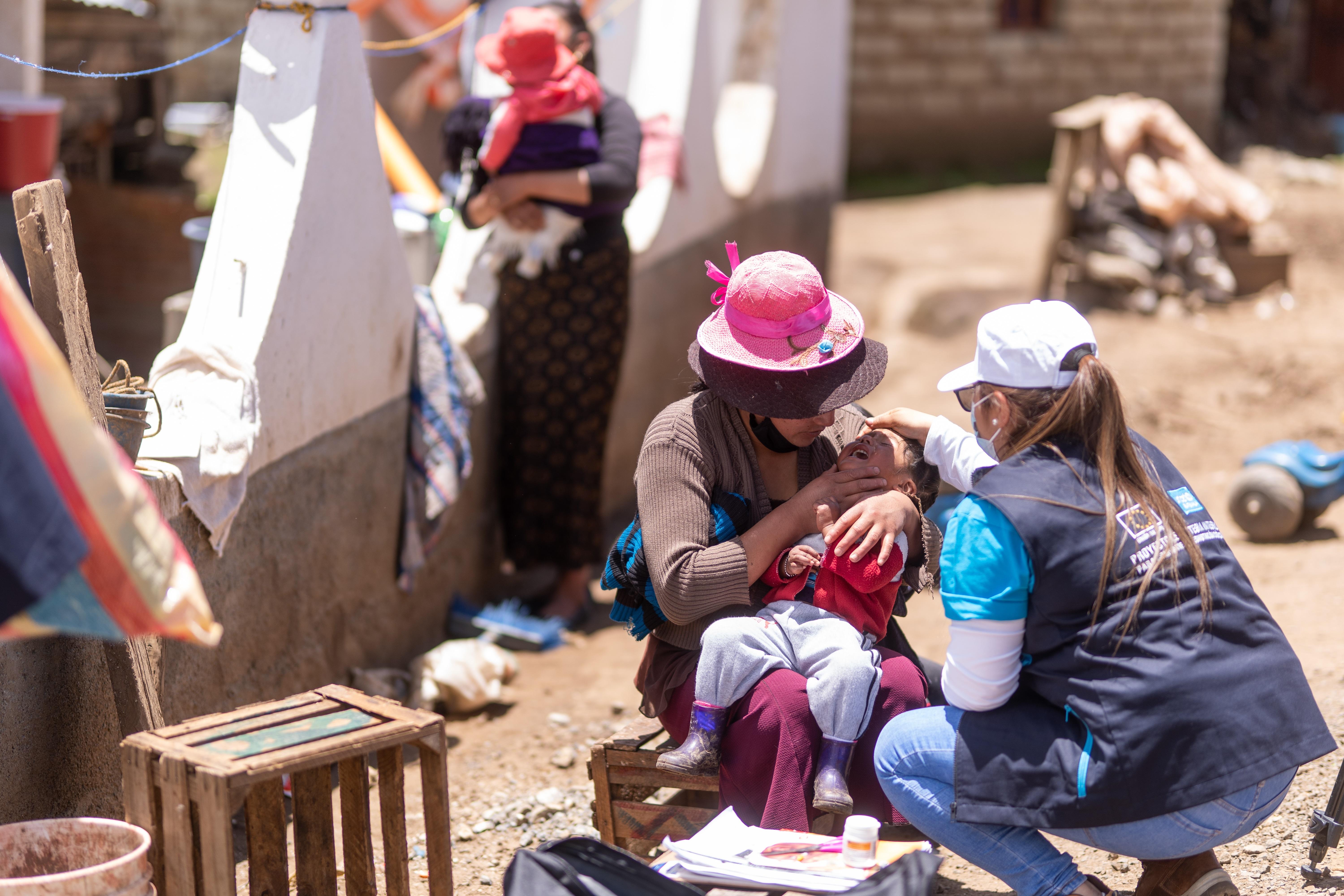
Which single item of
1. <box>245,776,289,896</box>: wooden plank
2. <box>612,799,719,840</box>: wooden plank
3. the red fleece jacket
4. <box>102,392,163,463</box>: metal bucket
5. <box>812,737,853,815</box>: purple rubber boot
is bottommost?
<box>612,799,719,840</box>: wooden plank

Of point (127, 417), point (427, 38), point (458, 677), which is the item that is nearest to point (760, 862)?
point (127, 417)

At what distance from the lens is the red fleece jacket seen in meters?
2.97

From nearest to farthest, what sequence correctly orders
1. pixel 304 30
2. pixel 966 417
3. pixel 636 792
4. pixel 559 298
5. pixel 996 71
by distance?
pixel 636 792 < pixel 304 30 < pixel 559 298 < pixel 966 417 < pixel 996 71

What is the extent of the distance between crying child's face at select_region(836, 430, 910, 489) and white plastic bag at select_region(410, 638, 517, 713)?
2.05 m

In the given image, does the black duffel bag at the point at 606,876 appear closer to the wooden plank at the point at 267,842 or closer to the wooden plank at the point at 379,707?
the wooden plank at the point at 379,707

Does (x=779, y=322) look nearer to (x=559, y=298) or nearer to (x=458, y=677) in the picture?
(x=458, y=677)

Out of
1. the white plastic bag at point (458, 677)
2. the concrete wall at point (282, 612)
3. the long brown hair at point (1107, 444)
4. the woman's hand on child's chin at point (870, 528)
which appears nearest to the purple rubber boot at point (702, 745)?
the woman's hand on child's chin at point (870, 528)

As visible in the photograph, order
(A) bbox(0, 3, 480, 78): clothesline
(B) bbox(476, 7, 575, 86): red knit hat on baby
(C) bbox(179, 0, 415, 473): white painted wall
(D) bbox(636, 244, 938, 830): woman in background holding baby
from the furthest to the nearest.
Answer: (B) bbox(476, 7, 575, 86): red knit hat on baby, (C) bbox(179, 0, 415, 473): white painted wall, (A) bbox(0, 3, 480, 78): clothesline, (D) bbox(636, 244, 938, 830): woman in background holding baby

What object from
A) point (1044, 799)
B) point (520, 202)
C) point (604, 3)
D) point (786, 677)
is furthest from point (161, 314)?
point (1044, 799)

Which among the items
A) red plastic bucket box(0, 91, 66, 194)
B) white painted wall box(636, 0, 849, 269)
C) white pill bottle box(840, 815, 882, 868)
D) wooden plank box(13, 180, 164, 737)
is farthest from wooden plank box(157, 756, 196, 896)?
red plastic bucket box(0, 91, 66, 194)

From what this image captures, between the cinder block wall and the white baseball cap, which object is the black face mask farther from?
the cinder block wall

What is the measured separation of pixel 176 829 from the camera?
2.43 metres

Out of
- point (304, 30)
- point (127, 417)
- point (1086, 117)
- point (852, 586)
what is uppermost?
point (304, 30)

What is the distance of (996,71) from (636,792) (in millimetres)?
13974
